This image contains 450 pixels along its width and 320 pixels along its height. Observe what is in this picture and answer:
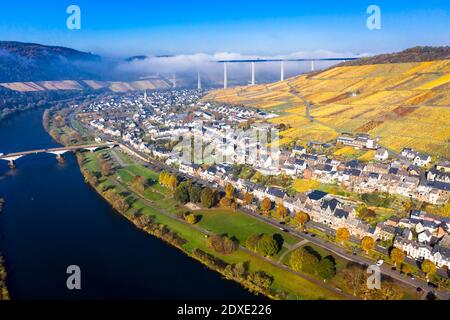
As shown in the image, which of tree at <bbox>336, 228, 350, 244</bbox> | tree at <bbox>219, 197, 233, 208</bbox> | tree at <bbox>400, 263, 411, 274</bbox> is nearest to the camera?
tree at <bbox>400, 263, 411, 274</bbox>

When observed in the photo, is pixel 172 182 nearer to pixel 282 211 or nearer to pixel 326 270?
pixel 282 211

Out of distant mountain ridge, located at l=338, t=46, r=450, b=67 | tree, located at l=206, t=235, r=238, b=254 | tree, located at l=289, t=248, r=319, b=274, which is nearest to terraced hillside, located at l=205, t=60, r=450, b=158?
distant mountain ridge, located at l=338, t=46, r=450, b=67

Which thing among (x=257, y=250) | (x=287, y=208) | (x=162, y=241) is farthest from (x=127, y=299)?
(x=287, y=208)

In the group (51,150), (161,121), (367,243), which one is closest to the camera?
(367,243)

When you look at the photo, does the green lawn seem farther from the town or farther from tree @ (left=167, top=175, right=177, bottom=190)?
tree @ (left=167, top=175, right=177, bottom=190)

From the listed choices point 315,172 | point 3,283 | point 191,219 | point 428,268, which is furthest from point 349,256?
point 3,283

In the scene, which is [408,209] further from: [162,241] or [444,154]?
[162,241]

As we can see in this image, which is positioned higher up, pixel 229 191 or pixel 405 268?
pixel 229 191
